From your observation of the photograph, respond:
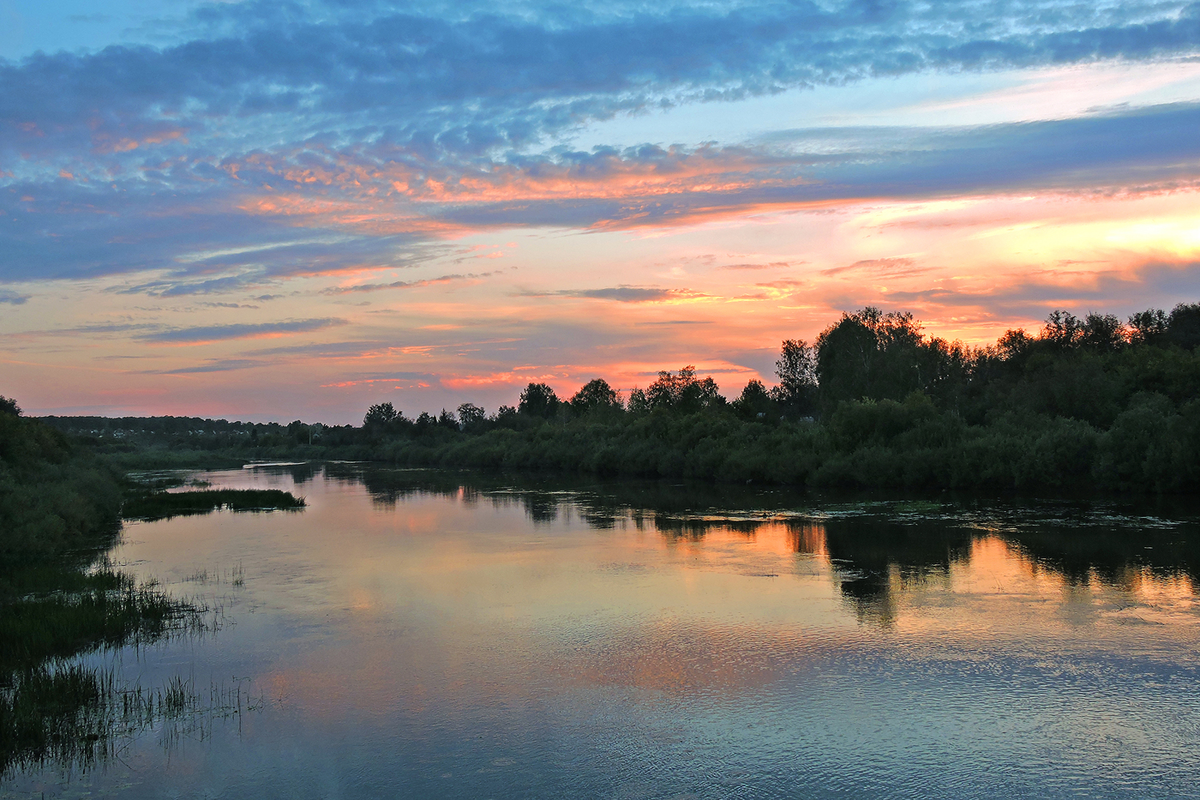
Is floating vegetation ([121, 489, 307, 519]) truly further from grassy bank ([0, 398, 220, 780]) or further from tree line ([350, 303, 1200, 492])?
tree line ([350, 303, 1200, 492])

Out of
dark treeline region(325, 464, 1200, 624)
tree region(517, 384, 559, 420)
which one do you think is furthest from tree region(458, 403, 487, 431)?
dark treeline region(325, 464, 1200, 624)

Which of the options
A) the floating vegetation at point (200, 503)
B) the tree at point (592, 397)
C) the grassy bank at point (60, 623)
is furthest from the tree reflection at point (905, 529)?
the tree at point (592, 397)

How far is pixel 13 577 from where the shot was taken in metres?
16.1

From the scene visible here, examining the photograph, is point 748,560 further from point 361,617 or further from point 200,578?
point 200,578

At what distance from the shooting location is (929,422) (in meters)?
37.1

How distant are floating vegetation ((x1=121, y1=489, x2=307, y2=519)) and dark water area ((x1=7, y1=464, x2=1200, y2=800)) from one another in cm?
1253

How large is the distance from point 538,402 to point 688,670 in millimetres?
108919

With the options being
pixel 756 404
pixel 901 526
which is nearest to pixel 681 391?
pixel 756 404

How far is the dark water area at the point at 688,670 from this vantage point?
761 centimetres

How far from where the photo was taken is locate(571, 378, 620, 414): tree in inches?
4033

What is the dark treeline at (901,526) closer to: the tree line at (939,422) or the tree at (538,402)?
the tree line at (939,422)

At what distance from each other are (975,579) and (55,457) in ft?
108

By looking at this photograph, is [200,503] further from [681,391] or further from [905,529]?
[681,391]

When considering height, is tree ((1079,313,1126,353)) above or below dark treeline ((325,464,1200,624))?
above
